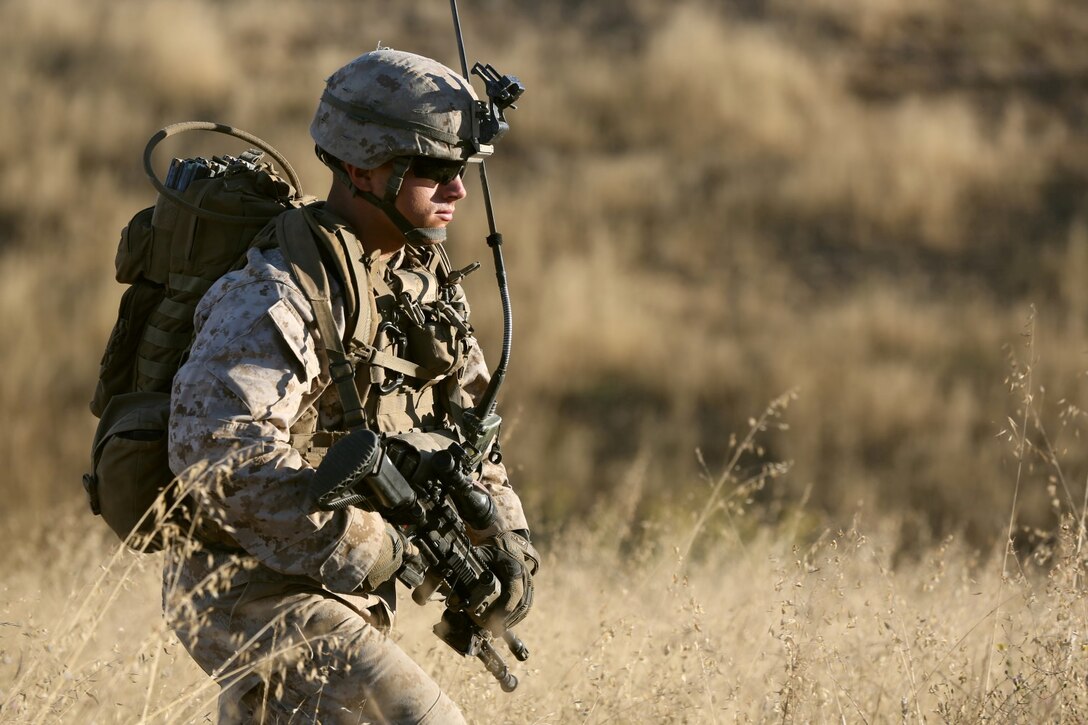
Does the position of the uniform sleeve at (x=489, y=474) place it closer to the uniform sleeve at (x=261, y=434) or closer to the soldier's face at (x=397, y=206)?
the soldier's face at (x=397, y=206)

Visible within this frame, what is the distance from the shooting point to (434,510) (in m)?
2.98

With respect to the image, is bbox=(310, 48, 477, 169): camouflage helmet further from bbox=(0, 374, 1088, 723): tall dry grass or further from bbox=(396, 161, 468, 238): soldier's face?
bbox=(0, 374, 1088, 723): tall dry grass

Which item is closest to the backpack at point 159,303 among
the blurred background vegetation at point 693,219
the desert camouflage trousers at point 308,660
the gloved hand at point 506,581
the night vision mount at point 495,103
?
the desert camouflage trousers at point 308,660

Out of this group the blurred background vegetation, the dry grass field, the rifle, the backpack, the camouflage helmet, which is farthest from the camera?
the blurred background vegetation

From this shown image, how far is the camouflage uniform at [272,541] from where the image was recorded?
2676 mm

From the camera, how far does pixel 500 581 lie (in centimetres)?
315

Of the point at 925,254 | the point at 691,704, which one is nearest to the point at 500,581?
the point at 691,704

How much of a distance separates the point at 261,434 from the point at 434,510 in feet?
1.60

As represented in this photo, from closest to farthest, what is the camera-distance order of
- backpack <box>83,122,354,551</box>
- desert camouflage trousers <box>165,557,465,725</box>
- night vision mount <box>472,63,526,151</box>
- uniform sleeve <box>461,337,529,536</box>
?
desert camouflage trousers <box>165,557,465,725</box> → backpack <box>83,122,354,551</box> → night vision mount <box>472,63,526,151</box> → uniform sleeve <box>461,337,529,536</box>

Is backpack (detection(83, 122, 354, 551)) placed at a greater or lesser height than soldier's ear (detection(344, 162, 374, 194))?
lesser

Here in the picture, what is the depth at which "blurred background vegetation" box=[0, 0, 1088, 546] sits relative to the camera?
1050 centimetres

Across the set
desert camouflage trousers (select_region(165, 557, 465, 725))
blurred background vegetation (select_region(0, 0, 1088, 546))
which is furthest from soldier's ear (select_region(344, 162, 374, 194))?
blurred background vegetation (select_region(0, 0, 1088, 546))

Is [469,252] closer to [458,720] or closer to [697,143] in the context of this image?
[697,143]

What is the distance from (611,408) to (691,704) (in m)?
7.71
